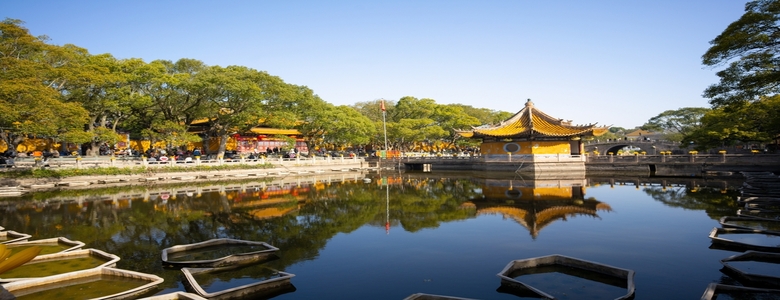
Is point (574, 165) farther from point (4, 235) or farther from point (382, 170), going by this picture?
point (4, 235)

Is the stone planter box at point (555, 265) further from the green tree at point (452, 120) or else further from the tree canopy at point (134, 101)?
the green tree at point (452, 120)

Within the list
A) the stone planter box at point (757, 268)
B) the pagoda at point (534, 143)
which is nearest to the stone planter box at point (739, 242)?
the stone planter box at point (757, 268)

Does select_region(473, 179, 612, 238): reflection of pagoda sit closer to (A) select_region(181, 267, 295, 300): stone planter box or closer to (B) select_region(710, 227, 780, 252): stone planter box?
(B) select_region(710, 227, 780, 252): stone planter box

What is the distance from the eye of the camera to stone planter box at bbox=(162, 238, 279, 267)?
9466 millimetres

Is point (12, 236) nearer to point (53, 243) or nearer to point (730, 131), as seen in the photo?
point (53, 243)

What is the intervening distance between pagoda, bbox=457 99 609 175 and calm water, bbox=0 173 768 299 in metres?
9.76

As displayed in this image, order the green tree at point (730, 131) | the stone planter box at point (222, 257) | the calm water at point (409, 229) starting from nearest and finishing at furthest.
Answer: the calm water at point (409, 229)
the stone planter box at point (222, 257)
the green tree at point (730, 131)

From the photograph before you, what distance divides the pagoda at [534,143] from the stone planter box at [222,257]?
26.8 meters

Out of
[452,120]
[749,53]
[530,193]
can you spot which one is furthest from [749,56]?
[452,120]

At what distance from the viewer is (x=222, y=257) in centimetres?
1007

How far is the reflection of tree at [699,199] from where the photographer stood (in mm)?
16500

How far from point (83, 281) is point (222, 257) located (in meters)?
2.53

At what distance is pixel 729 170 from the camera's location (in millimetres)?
31141

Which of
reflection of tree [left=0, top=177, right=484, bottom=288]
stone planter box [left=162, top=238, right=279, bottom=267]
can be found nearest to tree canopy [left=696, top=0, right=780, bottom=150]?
reflection of tree [left=0, top=177, right=484, bottom=288]
